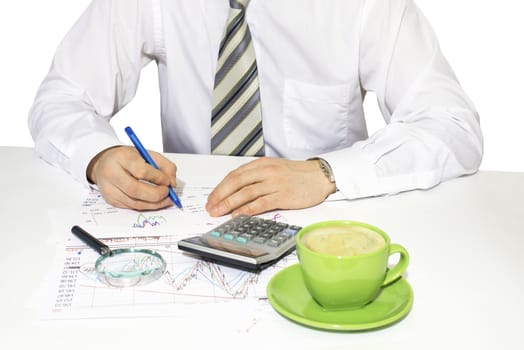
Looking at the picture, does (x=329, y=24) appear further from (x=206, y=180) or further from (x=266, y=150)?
(x=206, y=180)

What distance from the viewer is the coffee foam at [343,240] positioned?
99 cm

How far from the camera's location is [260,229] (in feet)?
3.95

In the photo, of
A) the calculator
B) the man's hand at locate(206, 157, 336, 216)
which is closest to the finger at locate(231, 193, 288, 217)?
the man's hand at locate(206, 157, 336, 216)

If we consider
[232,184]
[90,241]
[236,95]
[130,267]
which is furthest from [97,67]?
[130,267]

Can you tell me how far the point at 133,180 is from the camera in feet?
4.60

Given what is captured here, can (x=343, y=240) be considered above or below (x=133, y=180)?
above

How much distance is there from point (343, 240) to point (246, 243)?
200 millimetres

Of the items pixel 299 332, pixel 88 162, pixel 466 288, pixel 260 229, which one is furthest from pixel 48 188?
pixel 466 288

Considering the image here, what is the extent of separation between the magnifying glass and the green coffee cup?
9.8 inches

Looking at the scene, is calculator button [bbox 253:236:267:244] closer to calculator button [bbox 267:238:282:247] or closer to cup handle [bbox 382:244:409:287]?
calculator button [bbox 267:238:282:247]

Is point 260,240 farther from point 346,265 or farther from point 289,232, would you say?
point 346,265

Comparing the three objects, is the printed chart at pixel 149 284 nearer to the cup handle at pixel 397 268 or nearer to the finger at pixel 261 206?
the finger at pixel 261 206

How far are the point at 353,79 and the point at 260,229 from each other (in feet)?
2.54

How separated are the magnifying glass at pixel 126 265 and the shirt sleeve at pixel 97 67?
0.56 metres
